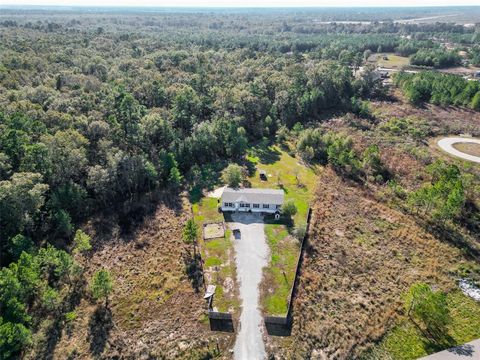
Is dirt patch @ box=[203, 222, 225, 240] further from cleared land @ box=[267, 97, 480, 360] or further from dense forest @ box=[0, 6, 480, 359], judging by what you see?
cleared land @ box=[267, 97, 480, 360]

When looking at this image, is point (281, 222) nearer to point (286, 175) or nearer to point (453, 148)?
point (286, 175)

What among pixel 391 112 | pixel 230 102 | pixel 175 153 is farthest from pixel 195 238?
pixel 391 112

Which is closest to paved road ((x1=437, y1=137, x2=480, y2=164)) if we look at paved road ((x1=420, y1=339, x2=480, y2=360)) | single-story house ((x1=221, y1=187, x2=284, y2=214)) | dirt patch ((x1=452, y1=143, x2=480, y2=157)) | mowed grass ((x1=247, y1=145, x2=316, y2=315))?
dirt patch ((x1=452, y1=143, x2=480, y2=157))

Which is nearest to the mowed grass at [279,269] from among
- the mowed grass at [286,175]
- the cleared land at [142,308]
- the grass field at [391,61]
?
the mowed grass at [286,175]

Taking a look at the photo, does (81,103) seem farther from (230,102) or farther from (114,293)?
(114,293)

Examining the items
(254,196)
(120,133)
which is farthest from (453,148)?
(120,133)

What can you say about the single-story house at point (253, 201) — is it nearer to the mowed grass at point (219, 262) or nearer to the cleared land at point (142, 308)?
the mowed grass at point (219, 262)
